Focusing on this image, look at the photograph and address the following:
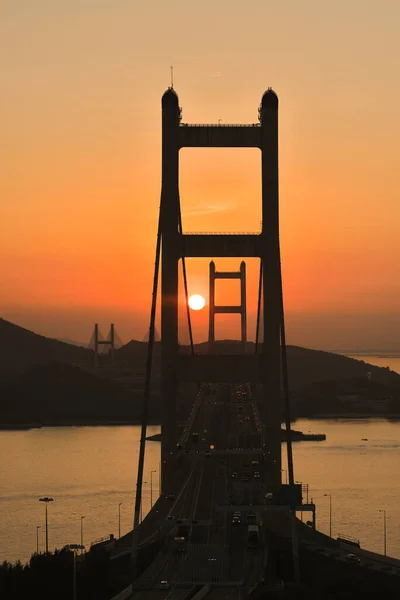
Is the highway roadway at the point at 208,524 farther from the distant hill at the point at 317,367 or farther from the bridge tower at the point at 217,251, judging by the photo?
the distant hill at the point at 317,367

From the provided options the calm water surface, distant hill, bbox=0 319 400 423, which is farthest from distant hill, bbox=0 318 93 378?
the calm water surface

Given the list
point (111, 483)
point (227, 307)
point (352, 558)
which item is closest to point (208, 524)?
point (352, 558)

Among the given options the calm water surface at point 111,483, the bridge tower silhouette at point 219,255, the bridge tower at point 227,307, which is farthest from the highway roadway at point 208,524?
the bridge tower at point 227,307

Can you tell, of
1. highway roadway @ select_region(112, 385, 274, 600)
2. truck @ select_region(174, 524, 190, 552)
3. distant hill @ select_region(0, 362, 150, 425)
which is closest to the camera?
highway roadway @ select_region(112, 385, 274, 600)

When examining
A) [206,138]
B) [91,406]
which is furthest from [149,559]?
[91,406]

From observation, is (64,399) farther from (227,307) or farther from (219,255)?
(219,255)

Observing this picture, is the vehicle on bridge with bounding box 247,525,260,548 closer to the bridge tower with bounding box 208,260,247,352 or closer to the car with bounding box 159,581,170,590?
the car with bounding box 159,581,170,590

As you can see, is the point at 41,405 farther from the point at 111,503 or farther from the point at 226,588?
the point at 226,588
